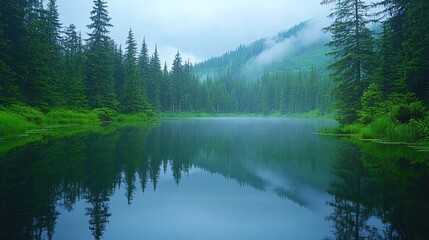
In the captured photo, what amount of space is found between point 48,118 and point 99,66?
18906mm

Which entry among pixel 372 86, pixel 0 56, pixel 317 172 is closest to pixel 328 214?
Result: pixel 317 172

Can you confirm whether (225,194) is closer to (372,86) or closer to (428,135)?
(428,135)

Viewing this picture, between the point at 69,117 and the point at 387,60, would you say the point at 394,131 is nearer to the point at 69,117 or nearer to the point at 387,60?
the point at 387,60

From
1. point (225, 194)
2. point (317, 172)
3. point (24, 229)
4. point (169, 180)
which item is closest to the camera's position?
point (24, 229)

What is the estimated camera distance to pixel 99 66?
2048 inches

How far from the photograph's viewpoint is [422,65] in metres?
20.2

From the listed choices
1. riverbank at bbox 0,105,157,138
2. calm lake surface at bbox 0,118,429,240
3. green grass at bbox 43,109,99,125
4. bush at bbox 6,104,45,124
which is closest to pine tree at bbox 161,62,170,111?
riverbank at bbox 0,105,157,138

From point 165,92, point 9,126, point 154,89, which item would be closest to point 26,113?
point 9,126

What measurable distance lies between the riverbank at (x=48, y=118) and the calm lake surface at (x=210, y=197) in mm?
8935

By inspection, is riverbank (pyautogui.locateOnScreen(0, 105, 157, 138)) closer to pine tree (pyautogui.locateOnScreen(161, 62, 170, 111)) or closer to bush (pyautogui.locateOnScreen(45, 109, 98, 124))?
bush (pyautogui.locateOnScreen(45, 109, 98, 124))

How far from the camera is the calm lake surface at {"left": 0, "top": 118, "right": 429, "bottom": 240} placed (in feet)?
19.8

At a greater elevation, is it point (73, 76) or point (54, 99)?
point (73, 76)

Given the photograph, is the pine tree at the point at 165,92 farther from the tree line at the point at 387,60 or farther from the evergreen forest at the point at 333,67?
the tree line at the point at 387,60

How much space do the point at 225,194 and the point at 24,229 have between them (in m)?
4.96
